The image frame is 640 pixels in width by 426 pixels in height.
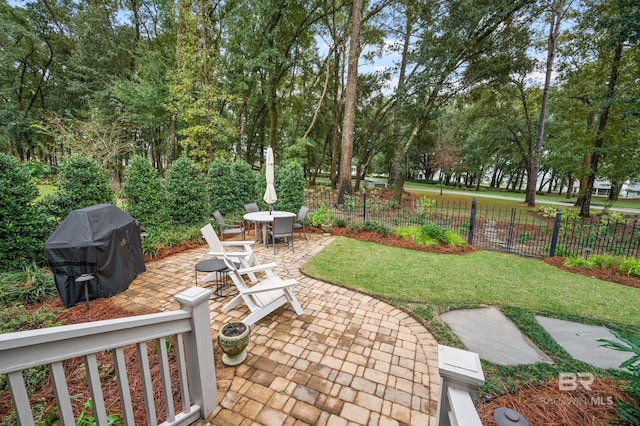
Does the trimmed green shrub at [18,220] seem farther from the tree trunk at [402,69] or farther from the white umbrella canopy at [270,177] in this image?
the tree trunk at [402,69]

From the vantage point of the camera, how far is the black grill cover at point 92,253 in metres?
3.53

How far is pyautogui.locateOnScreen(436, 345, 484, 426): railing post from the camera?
3.84 ft

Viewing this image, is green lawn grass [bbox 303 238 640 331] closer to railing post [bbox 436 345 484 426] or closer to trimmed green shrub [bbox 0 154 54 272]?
railing post [bbox 436 345 484 426]

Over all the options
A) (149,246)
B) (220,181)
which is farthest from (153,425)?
(220,181)

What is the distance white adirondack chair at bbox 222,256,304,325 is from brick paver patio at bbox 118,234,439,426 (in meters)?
→ 0.14

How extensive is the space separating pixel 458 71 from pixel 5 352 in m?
12.8

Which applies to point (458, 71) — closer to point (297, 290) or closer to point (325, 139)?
point (297, 290)

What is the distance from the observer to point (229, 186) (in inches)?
339

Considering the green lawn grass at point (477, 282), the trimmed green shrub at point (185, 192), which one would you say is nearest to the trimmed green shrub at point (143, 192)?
the trimmed green shrub at point (185, 192)

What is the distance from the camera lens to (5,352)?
3.35 feet

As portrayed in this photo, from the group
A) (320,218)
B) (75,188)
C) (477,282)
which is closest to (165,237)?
(75,188)

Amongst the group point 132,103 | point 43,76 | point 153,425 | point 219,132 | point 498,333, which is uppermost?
point 43,76

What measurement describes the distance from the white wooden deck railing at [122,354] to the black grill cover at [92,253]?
250 centimetres

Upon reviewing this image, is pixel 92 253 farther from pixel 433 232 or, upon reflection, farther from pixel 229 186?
pixel 433 232
